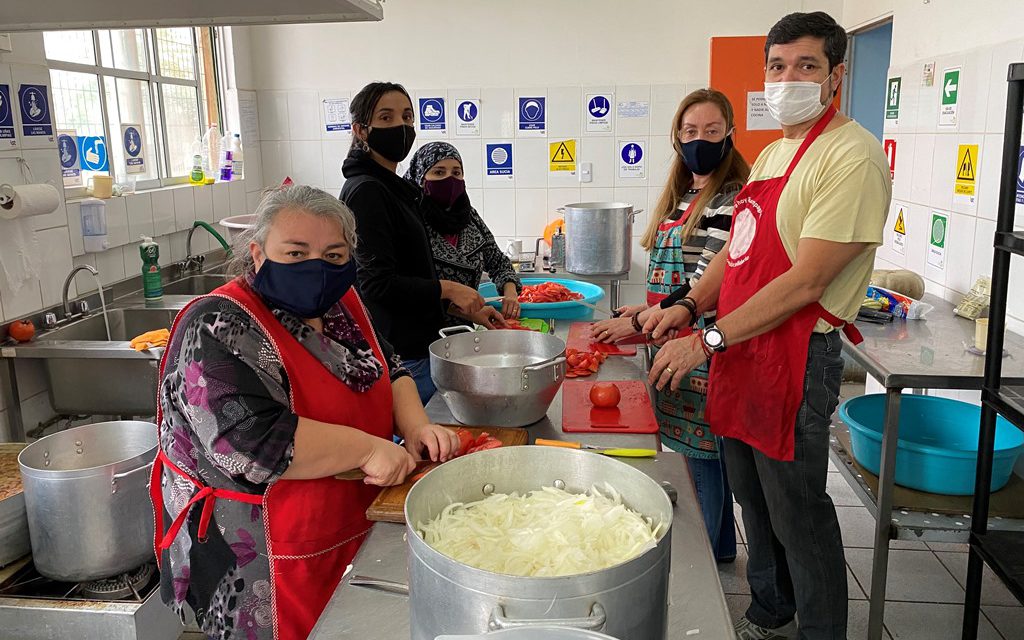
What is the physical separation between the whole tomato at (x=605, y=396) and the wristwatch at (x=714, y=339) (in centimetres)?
27

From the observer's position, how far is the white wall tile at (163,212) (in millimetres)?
3809

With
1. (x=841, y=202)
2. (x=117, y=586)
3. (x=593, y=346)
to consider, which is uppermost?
(x=841, y=202)

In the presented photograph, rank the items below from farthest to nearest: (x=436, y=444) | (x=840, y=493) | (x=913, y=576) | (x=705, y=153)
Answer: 1. (x=840, y=493)
2. (x=913, y=576)
3. (x=705, y=153)
4. (x=436, y=444)

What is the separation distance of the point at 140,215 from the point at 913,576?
3.60 metres

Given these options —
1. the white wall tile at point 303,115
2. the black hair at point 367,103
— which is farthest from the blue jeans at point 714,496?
the white wall tile at point 303,115

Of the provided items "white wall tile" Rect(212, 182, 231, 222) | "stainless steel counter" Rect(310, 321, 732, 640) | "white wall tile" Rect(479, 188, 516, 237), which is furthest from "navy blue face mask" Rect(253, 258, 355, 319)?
"white wall tile" Rect(479, 188, 516, 237)

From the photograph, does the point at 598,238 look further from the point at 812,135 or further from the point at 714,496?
the point at 812,135

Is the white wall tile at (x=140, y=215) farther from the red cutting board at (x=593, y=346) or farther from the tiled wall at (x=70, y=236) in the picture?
the red cutting board at (x=593, y=346)

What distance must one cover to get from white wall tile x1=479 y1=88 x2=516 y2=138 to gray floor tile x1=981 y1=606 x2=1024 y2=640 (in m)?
3.54

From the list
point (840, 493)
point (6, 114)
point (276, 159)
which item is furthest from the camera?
point (276, 159)

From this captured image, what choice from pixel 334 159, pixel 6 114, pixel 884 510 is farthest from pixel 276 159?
pixel 884 510

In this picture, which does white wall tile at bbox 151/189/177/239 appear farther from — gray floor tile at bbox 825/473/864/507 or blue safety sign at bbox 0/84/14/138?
gray floor tile at bbox 825/473/864/507

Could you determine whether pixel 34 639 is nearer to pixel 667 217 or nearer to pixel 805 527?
pixel 805 527

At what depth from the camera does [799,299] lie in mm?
1894
